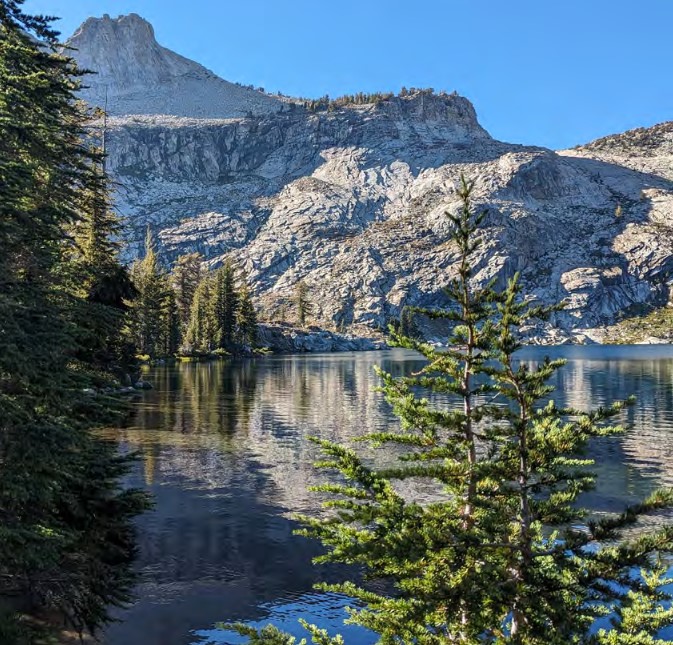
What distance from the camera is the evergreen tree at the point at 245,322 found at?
136 meters

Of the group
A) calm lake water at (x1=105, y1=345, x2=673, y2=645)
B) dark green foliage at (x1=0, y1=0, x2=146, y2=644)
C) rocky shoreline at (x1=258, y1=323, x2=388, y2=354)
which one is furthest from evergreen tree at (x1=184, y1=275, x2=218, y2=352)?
dark green foliage at (x1=0, y1=0, x2=146, y2=644)

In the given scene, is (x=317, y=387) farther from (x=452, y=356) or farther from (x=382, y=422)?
(x=452, y=356)

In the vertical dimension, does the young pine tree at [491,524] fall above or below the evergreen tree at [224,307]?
below

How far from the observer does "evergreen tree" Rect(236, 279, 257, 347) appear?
446 feet

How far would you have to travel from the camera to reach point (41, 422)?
11.0m

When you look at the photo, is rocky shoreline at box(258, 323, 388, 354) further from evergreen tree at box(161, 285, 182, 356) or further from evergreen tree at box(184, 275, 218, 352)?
evergreen tree at box(161, 285, 182, 356)

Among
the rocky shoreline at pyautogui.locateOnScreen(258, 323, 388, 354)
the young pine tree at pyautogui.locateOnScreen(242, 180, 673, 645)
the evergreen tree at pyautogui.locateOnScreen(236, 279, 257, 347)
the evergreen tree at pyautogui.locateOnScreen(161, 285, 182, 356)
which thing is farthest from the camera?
the rocky shoreline at pyautogui.locateOnScreen(258, 323, 388, 354)

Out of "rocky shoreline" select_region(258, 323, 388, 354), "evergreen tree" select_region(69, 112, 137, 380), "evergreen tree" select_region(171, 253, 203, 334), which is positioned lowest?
"rocky shoreline" select_region(258, 323, 388, 354)

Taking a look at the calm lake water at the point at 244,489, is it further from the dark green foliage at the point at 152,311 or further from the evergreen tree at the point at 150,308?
the dark green foliage at the point at 152,311

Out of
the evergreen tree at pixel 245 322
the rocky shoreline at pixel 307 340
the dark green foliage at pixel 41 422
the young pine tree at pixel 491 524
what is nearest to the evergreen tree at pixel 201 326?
the evergreen tree at pixel 245 322

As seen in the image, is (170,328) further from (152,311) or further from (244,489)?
(244,489)

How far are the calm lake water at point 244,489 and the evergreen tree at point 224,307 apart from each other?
6816cm

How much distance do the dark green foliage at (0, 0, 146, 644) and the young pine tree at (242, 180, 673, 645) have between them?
6.86 metres

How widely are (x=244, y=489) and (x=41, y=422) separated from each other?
1471 centimetres
